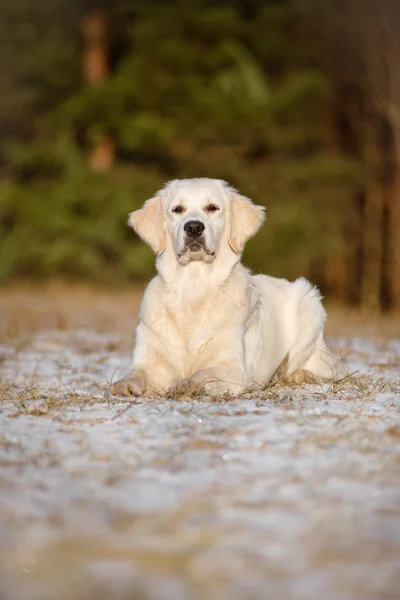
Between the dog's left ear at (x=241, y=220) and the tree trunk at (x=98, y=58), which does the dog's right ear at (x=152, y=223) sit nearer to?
the dog's left ear at (x=241, y=220)

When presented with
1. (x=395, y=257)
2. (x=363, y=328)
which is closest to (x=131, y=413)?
(x=363, y=328)

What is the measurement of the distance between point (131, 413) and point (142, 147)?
45.3 feet

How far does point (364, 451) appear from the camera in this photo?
2.98 meters

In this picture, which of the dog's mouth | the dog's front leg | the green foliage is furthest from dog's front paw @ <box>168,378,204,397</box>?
the green foliage

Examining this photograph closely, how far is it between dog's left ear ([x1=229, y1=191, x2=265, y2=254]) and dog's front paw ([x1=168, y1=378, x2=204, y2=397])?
105 cm

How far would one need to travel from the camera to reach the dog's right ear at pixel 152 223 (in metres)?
4.91

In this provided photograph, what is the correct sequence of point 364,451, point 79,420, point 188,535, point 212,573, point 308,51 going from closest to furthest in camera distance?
point 212,573
point 188,535
point 364,451
point 79,420
point 308,51

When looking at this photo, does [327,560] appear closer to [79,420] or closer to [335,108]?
[79,420]

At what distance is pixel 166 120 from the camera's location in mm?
16250

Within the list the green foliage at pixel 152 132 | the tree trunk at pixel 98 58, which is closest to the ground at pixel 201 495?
the green foliage at pixel 152 132

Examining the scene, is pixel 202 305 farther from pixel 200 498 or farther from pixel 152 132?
pixel 152 132

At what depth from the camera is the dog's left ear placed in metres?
4.86

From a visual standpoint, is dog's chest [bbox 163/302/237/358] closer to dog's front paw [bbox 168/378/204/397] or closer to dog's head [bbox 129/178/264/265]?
dog's head [bbox 129/178/264/265]

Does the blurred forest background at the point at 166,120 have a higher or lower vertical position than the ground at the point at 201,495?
higher
